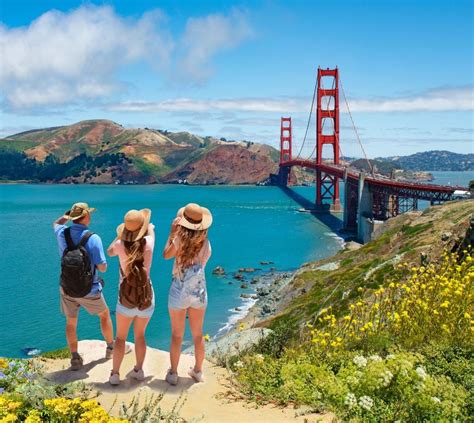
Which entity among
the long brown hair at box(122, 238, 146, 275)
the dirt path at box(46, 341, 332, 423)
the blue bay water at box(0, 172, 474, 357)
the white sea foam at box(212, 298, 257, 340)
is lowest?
the blue bay water at box(0, 172, 474, 357)

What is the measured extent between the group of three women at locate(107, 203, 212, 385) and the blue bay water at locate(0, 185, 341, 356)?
19531 mm

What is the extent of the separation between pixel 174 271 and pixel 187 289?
247 millimetres

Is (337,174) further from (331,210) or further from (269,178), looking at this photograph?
(269,178)

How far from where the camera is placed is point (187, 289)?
591 centimetres

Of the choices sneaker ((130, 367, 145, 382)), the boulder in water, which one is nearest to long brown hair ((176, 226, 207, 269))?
sneaker ((130, 367, 145, 382))

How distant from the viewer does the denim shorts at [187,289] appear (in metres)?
5.90

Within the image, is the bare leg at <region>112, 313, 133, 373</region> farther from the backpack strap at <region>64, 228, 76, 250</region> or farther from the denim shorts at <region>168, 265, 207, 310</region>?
the backpack strap at <region>64, 228, 76, 250</region>

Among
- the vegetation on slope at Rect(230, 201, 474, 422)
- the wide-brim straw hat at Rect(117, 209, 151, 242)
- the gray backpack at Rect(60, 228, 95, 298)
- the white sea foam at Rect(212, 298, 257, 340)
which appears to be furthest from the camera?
the white sea foam at Rect(212, 298, 257, 340)

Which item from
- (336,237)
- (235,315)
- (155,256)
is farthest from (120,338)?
(336,237)

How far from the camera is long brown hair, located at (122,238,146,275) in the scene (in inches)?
227

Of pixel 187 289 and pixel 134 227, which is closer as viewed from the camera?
pixel 134 227

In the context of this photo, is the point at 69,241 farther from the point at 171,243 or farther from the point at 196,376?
the point at 196,376

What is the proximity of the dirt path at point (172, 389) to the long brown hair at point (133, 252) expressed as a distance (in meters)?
1.32

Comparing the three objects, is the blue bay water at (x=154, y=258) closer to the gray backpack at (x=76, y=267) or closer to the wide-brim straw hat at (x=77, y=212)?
the gray backpack at (x=76, y=267)
